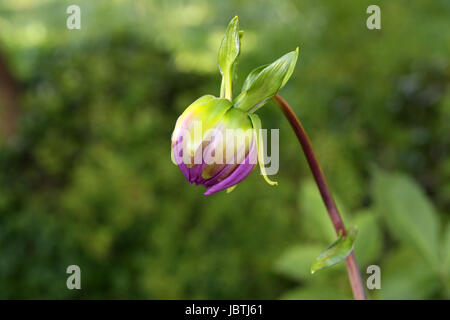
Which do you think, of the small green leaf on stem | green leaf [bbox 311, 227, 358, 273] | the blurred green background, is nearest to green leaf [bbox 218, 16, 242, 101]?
the small green leaf on stem

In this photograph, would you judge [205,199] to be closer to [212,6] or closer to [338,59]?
[338,59]

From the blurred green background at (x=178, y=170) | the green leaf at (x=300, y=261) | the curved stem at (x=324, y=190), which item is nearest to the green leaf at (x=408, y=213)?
the blurred green background at (x=178, y=170)

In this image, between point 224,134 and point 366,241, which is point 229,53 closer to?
point 224,134

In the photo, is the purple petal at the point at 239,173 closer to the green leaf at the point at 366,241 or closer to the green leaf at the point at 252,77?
the green leaf at the point at 252,77

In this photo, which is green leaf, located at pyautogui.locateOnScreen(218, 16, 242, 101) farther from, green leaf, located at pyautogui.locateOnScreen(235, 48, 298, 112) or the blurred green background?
the blurred green background

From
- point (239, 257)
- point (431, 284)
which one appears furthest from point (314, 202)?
point (239, 257)
